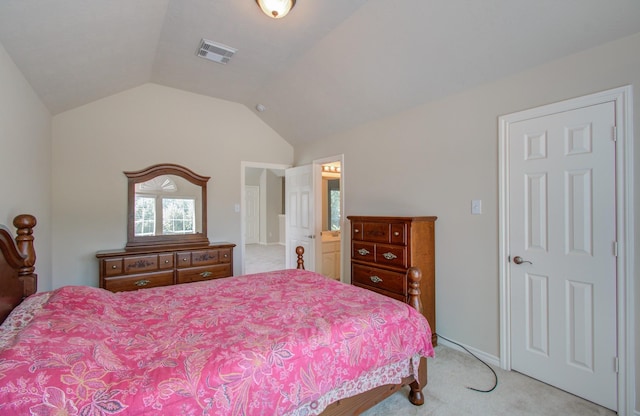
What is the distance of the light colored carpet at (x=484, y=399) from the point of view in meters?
1.94

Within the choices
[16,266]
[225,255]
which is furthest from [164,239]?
[16,266]

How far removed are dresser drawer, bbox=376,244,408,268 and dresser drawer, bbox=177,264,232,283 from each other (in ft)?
6.99

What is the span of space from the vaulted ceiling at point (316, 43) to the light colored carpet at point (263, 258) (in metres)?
3.22

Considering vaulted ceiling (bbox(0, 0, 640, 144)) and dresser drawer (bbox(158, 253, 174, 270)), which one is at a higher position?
vaulted ceiling (bbox(0, 0, 640, 144))

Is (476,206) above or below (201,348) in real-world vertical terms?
above

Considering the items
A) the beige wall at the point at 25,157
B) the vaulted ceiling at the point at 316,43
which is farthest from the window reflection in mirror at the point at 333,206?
the beige wall at the point at 25,157

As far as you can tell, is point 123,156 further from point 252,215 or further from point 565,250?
point 252,215

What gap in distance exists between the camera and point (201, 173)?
14.0ft

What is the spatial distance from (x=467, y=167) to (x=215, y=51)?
8.92ft

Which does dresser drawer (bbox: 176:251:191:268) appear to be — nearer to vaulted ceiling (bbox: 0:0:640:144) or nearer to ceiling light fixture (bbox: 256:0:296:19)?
vaulted ceiling (bbox: 0:0:640:144)

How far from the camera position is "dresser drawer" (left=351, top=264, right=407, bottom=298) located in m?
2.76

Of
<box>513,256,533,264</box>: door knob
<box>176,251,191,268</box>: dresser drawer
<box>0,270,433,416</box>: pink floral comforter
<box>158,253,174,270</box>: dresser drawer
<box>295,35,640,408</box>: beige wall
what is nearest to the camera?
<box>0,270,433,416</box>: pink floral comforter

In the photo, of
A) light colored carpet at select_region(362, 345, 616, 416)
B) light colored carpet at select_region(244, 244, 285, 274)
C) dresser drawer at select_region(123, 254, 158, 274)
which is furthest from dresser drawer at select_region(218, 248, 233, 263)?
light colored carpet at select_region(362, 345, 616, 416)

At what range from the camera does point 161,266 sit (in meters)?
3.55
